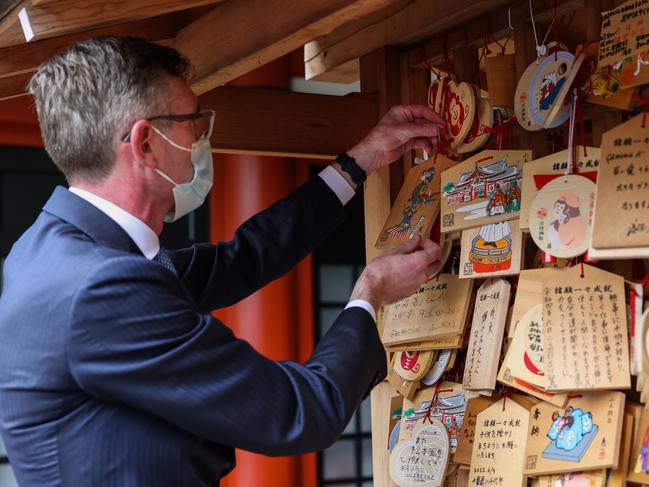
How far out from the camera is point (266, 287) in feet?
13.1

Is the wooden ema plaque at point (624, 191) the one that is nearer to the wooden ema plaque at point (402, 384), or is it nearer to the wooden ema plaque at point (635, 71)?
the wooden ema plaque at point (635, 71)

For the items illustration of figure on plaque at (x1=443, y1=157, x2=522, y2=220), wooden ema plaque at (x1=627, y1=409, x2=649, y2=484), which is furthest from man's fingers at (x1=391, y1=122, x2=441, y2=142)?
wooden ema plaque at (x1=627, y1=409, x2=649, y2=484)

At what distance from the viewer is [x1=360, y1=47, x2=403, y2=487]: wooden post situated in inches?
72.5

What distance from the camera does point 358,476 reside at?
15.3 feet

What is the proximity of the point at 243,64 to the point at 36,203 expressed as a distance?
104 inches

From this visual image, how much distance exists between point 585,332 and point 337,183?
0.62 metres

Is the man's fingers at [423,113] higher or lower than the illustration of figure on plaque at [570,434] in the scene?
higher

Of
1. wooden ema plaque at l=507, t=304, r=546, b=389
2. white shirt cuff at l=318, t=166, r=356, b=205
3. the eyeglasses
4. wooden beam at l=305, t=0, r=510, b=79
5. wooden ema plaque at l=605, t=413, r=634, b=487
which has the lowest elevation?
wooden ema plaque at l=605, t=413, r=634, b=487

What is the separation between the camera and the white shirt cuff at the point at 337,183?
1.75 m

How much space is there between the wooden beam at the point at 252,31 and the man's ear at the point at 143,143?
0.66 feet

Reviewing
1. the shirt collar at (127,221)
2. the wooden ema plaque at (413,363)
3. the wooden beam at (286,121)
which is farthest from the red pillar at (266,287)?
the shirt collar at (127,221)

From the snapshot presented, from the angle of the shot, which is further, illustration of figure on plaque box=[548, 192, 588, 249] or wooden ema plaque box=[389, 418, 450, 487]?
wooden ema plaque box=[389, 418, 450, 487]

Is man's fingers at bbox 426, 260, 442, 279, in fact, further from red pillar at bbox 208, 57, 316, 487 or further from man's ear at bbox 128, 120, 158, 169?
red pillar at bbox 208, 57, 316, 487

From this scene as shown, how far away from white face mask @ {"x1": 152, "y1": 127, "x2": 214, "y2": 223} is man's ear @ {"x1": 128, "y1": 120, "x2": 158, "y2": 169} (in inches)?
1.5
